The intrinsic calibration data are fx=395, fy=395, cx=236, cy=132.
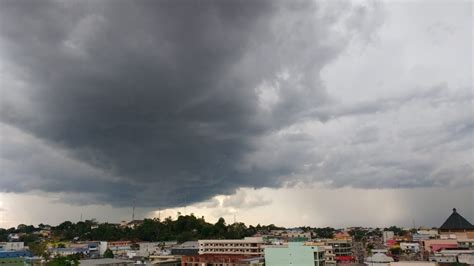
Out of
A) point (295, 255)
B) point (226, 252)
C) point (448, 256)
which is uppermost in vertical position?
point (295, 255)

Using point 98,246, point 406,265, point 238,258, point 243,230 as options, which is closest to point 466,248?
point 406,265

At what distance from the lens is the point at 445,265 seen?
214ft

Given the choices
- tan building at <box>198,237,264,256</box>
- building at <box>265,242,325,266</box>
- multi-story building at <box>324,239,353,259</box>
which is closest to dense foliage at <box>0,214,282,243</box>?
tan building at <box>198,237,264,256</box>

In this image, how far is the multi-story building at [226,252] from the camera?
88.8 metres

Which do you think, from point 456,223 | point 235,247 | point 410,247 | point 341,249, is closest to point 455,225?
point 456,223

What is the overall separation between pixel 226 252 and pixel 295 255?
31307 millimetres

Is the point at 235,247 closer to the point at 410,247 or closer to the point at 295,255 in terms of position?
the point at 295,255

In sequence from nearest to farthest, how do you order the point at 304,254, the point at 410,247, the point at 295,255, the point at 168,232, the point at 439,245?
the point at 304,254
the point at 295,255
the point at 439,245
the point at 410,247
the point at 168,232

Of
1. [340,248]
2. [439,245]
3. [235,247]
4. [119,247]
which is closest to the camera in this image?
[439,245]

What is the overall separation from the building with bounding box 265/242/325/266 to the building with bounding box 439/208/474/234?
147 ft

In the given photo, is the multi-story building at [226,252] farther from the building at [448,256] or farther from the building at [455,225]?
the building at [455,225]

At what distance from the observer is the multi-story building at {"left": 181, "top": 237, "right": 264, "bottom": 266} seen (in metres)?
88.8

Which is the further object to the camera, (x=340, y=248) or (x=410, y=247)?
(x=410, y=247)

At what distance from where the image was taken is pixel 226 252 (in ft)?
343
